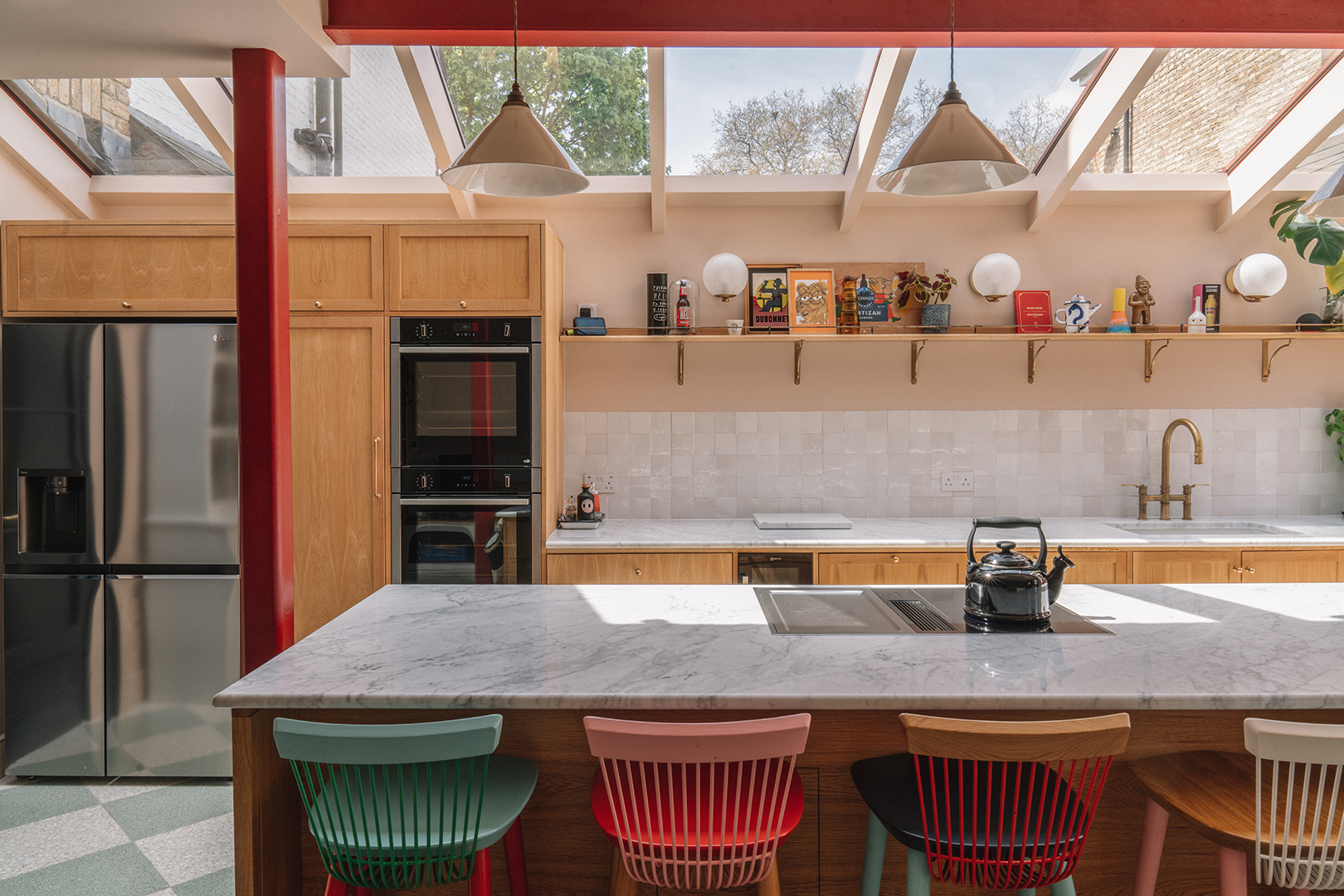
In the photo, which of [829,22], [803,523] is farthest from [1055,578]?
[829,22]

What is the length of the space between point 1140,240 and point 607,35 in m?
2.98

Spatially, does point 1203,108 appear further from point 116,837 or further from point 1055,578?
point 116,837

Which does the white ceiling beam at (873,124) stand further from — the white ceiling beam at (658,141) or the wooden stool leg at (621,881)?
the wooden stool leg at (621,881)

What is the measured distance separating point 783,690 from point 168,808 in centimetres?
258

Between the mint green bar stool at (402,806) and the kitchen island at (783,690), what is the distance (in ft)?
0.38

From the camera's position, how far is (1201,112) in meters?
3.53

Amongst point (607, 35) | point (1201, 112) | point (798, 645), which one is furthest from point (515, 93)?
point (1201, 112)

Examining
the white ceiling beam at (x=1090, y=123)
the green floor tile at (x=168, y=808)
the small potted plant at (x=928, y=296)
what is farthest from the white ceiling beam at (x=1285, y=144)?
the green floor tile at (x=168, y=808)

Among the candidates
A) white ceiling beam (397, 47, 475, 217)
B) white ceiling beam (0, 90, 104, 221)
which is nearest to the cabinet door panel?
white ceiling beam (397, 47, 475, 217)

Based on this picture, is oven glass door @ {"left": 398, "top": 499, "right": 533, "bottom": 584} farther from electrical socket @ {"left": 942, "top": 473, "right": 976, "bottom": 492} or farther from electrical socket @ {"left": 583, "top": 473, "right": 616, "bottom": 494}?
electrical socket @ {"left": 942, "top": 473, "right": 976, "bottom": 492}

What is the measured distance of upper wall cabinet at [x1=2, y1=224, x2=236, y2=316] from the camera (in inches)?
123

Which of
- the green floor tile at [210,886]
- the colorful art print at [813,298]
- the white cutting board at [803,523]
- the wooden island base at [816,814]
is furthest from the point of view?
the colorful art print at [813,298]

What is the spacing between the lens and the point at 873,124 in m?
3.25

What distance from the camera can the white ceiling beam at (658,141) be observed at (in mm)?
2924
